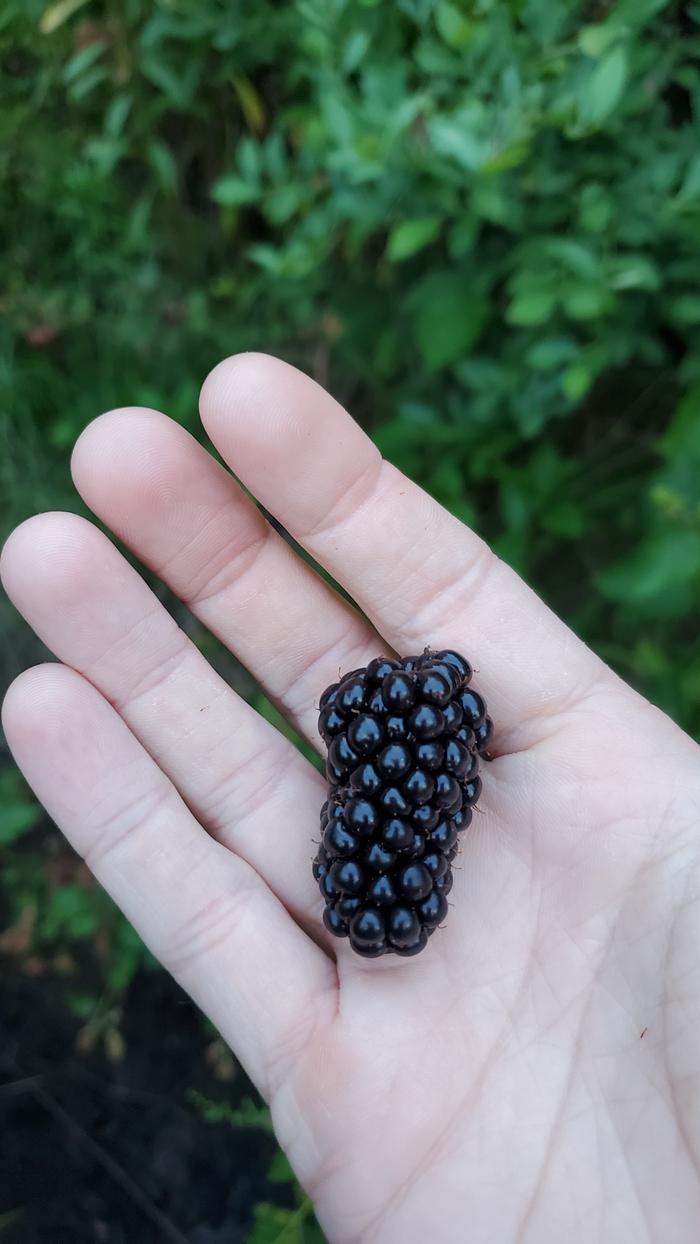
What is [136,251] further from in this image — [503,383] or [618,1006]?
[618,1006]

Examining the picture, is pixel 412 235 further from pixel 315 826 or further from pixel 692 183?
pixel 315 826

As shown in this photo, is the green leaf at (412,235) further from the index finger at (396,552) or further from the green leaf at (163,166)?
the green leaf at (163,166)

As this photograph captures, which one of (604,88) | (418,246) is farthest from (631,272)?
(418,246)

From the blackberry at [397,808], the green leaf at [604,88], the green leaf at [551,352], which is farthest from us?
the green leaf at [551,352]

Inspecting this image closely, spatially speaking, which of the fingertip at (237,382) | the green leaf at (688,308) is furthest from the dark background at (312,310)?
the fingertip at (237,382)

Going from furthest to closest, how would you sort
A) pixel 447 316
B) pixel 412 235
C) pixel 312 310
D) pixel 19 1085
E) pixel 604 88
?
1. pixel 19 1085
2. pixel 312 310
3. pixel 447 316
4. pixel 412 235
5. pixel 604 88

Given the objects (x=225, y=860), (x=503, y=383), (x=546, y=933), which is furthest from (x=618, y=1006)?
(x=503, y=383)
